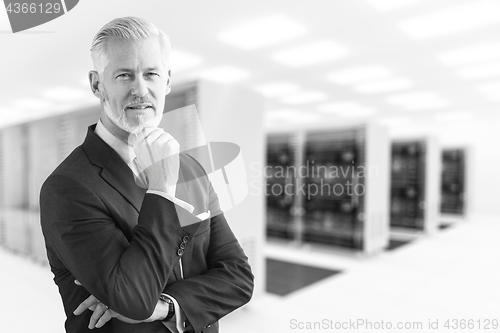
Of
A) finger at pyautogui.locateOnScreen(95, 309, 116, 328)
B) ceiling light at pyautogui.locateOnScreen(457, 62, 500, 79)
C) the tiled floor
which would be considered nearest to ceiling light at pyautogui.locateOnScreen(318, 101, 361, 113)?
ceiling light at pyautogui.locateOnScreen(457, 62, 500, 79)

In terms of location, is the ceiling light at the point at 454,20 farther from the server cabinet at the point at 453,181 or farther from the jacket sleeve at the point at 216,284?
the server cabinet at the point at 453,181

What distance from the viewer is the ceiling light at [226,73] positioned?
785 centimetres

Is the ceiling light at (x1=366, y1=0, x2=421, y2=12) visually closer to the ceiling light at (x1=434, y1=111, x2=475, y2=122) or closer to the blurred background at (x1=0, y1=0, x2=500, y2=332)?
the blurred background at (x1=0, y1=0, x2=500, y2=332)

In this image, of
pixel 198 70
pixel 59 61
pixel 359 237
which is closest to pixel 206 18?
pixel 198 70

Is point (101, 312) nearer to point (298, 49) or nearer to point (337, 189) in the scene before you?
point (337, 189)

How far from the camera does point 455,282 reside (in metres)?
4.62

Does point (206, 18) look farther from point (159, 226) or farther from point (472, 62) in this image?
point (472, 62)

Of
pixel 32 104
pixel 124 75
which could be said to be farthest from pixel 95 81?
pixel 32 104

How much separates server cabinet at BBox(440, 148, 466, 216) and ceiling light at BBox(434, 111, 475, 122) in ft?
12.5

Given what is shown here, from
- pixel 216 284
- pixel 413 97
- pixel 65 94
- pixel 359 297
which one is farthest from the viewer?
pixel 413 97

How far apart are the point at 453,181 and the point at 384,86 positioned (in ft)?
13.0

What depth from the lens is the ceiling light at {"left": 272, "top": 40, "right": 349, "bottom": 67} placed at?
21.0ft

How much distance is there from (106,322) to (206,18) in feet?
15.9

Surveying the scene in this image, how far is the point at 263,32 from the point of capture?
5688 millimetres
